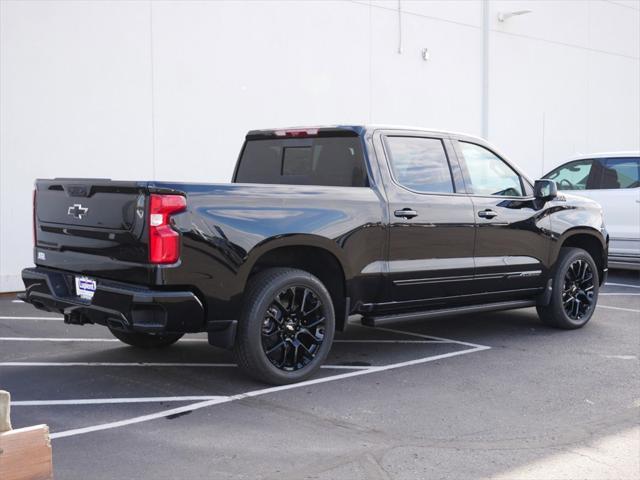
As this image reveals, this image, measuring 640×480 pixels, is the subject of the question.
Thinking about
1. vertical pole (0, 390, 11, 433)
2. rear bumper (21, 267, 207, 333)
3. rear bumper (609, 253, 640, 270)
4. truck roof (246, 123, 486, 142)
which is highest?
truck roof (246, 123, 486, 142)

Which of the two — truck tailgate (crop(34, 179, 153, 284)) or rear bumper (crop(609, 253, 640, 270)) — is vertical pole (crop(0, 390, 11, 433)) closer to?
truck tailgate (crop(34, 179, 153, 284))

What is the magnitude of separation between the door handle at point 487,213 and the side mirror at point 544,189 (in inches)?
23.0

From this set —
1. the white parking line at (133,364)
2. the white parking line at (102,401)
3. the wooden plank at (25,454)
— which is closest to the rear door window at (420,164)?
the white parking line at (133,364)

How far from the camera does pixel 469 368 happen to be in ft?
20.6

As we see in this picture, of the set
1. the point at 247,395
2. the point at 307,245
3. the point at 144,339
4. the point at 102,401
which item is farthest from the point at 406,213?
the point at 102,401

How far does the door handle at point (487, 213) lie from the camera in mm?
6898

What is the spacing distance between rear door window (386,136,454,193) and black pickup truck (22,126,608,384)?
12 mm

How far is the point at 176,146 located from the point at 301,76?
2.52m

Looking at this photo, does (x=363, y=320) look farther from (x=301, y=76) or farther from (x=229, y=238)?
(x=301, y=76)

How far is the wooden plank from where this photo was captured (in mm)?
2053

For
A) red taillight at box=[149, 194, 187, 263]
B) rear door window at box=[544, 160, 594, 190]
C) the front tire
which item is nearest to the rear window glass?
the front tire

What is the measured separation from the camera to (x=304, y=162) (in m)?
6.65

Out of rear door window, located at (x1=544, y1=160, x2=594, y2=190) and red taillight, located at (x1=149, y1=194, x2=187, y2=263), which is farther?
rear door window, located at (x1=544, y1=160, x2=594, y2=190)

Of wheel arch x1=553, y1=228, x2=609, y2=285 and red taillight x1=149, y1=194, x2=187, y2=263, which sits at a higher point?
red taillight x1=149, y1=194, x2=187, y2=263
